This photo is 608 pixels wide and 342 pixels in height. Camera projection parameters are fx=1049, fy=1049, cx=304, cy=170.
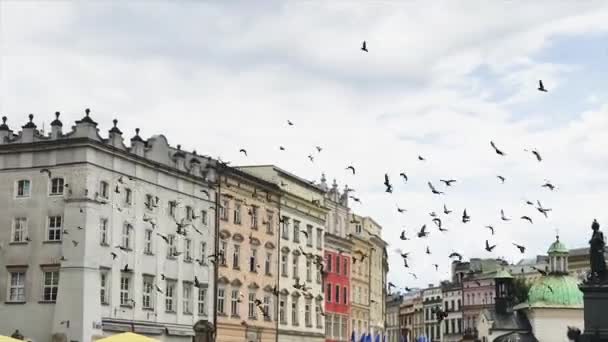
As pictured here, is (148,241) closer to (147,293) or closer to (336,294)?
(147,293)

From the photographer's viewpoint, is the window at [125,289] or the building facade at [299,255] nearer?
the window at [125,289]

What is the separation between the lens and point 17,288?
54.8 m

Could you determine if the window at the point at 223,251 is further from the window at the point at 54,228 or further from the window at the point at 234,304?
the window at the point at 54,228

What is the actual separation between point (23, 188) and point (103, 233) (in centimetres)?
497

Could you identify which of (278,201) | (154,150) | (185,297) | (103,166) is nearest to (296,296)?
(278,201)

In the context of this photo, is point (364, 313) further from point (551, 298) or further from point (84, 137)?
point (84, 137)

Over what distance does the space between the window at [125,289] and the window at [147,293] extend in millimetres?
1488

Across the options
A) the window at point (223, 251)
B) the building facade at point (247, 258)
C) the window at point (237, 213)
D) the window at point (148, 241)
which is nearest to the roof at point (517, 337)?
the building facade at point (247, 258)

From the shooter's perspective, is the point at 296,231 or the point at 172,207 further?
the point at 296,231

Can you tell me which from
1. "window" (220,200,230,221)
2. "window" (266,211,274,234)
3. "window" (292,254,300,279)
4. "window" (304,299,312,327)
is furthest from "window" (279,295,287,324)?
"window" (220,200,230,221)

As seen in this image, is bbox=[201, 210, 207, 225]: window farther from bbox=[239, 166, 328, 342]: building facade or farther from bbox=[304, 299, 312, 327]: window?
bbox=[304, 299, 312, 327]: window

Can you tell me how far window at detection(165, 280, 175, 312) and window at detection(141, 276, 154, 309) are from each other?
68.7 inches

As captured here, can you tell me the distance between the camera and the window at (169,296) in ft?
200

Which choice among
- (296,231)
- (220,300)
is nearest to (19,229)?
(220,300)
